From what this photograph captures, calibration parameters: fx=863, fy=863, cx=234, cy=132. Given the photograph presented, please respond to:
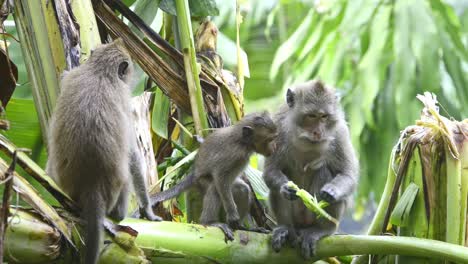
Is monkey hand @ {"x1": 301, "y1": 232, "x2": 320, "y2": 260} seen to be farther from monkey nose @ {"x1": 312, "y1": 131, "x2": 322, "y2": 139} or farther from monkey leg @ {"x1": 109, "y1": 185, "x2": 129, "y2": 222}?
monkey leg @ {"x1": 109, "y1": 185, "x2": 129, "y2": 222}

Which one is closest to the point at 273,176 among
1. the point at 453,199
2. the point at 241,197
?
the point at 241,197

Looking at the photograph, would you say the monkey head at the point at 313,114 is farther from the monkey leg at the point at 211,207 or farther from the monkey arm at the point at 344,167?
the monkey leg at the point at 211,207

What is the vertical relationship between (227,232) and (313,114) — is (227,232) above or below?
below

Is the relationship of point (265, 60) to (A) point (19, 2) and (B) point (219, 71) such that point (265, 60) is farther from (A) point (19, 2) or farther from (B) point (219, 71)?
(A) point (19, 2)

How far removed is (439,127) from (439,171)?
0.21 meters

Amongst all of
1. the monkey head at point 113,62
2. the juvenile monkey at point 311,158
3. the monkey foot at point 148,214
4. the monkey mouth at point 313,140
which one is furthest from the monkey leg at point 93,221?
the monkey mouth at point 313,140

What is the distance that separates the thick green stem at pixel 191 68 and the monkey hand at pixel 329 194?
2.43 feet

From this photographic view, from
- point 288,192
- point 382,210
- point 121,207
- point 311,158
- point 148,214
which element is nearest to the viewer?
point 121,207

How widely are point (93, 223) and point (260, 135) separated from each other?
1.45 meters

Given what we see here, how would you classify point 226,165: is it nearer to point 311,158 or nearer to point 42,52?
point 311,158

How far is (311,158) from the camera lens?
4.52 metres

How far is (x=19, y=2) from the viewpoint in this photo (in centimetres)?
410

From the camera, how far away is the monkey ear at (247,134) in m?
4.53

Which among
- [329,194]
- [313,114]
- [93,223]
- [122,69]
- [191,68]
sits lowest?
[93,223]
